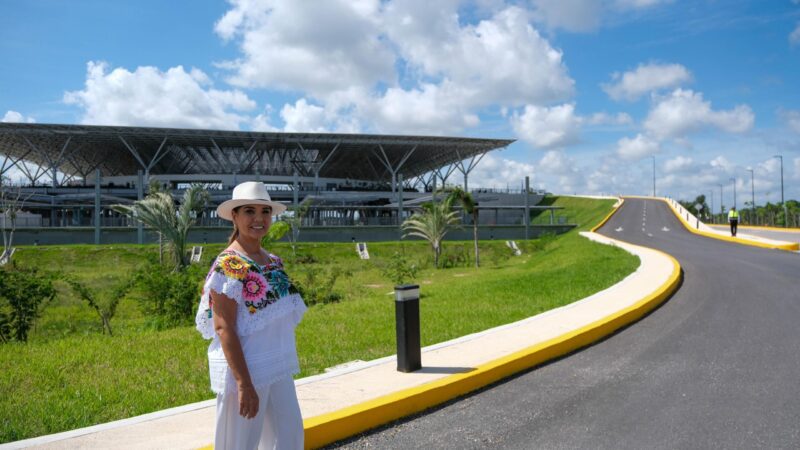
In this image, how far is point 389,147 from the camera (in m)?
72.3

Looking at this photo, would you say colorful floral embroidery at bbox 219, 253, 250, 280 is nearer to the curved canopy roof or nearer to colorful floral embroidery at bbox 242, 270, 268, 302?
colorful floral embroidery at bbox 242, 270, 268, 302

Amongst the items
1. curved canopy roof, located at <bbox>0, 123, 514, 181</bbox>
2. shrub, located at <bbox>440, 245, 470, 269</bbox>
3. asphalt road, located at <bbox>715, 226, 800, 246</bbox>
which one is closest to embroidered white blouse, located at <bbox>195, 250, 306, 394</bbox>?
shrub, located at <bbox>440, 245, 470, 269</bbox>

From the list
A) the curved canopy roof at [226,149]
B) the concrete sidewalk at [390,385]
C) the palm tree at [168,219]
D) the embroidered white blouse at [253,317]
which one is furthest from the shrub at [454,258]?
the curved canopy roof at [226,149]

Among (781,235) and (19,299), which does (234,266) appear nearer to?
(19,299)

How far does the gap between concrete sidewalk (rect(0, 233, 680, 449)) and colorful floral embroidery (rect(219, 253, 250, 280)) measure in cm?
184

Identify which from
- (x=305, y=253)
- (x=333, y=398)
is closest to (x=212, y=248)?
(x=305, y=253)

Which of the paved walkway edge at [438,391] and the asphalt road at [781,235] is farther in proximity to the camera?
the asphalt road at [781,235]

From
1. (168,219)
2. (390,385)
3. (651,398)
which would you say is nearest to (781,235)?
(168,219)

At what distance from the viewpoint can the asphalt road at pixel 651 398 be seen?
4547 millimetres

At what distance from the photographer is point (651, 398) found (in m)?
5.48

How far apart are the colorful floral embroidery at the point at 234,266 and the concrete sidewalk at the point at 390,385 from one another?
72.3 inches

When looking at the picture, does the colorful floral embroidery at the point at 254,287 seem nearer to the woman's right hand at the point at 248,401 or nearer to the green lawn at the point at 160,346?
the woman's right hand at the point at 248,401

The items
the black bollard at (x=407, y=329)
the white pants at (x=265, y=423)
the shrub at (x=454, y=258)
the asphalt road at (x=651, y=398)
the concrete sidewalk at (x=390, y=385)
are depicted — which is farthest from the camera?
the shrub at (x=454, y=258)

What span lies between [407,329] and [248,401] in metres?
3.29
